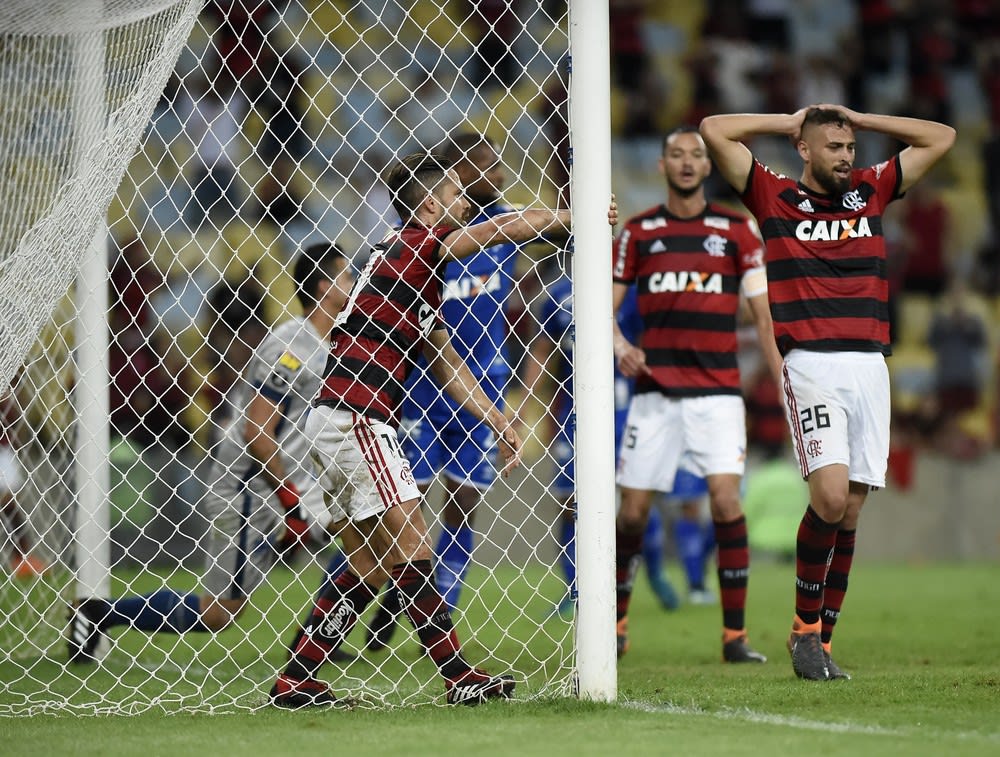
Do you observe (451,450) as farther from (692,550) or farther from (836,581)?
(692,550)

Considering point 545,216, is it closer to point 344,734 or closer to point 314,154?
point 344,734

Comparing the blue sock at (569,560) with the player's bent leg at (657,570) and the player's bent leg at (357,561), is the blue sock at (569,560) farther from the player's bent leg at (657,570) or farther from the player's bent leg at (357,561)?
the player's bent leg at (657,570)

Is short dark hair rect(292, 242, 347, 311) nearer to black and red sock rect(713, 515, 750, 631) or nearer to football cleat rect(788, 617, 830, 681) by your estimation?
black and red sock rect(713, 515, 750, 631)

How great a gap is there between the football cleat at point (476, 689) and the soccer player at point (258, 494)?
4.66ft

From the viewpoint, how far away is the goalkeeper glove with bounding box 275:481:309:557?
6118 mm

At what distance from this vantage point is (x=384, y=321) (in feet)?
16.0

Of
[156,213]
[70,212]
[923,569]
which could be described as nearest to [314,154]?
[156,213]

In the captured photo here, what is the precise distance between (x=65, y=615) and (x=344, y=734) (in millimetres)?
3084

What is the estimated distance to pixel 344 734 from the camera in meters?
4.18

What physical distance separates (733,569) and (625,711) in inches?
82.4

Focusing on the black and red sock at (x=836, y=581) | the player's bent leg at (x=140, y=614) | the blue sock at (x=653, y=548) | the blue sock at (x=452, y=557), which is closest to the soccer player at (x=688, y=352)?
the blue sock at (x=452, y=557)

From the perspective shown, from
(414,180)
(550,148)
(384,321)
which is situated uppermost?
(550,148)

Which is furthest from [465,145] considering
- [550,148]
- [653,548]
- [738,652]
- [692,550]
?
[550,148]

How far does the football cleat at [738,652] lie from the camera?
20.3 ft
